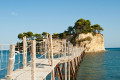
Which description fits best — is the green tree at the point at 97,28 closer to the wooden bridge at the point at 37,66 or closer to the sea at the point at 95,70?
the sea at the point at 95,70

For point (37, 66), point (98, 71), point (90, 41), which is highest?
point (90, 41)

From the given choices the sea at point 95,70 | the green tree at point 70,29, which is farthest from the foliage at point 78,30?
the sea at point 95,70

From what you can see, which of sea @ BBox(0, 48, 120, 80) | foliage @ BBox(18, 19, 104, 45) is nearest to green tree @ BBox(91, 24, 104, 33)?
foliage @ BBox(18, 19, 104, 45)

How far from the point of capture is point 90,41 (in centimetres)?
6738

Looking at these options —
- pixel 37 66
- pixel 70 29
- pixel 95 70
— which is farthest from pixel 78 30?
pixel 37 66

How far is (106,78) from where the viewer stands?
16203 mm

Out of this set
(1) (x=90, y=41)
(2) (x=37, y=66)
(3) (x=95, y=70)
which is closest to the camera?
(2) (x=37, y=66)

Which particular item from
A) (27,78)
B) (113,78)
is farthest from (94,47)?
(27,78)

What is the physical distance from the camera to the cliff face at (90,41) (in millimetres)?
66688

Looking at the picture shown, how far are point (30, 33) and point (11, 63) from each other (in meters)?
69.5

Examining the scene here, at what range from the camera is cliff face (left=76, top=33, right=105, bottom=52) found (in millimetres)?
66688

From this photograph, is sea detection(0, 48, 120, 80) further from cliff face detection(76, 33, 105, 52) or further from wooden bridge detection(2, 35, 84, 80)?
cliff face detection(76, 33, 105, 52)

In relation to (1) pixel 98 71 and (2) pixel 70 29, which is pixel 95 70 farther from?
(2) pixel 70 29

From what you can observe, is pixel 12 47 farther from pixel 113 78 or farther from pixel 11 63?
pixel 113 78
